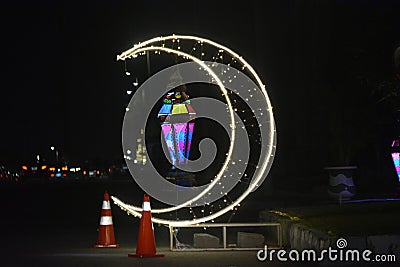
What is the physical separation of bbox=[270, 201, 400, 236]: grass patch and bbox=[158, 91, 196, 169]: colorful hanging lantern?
→ 1055 centimetres

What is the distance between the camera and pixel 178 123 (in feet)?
92.8

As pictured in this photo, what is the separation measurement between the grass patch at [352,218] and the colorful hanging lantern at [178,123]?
34.6ft

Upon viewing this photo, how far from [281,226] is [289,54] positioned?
66.3 ft

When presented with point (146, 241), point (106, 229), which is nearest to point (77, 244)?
point (106, 229)

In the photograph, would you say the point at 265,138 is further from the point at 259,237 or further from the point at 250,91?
the point at 259,237

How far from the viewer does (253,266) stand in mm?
12500

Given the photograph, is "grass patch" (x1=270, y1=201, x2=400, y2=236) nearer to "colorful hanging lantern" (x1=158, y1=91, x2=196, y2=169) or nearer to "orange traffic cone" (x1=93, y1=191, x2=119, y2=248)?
"orange traffic cone" (x1=93, y1=191, x2=119, y2=248)

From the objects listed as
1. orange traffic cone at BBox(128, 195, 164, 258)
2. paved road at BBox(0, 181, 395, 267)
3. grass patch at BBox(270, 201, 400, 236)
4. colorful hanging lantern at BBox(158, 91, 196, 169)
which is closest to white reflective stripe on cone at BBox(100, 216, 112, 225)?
paved road at BBox(0, 181, 395, 267)

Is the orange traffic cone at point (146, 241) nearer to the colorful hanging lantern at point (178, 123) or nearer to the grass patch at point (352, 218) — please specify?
the grass patch at point (352, 218)

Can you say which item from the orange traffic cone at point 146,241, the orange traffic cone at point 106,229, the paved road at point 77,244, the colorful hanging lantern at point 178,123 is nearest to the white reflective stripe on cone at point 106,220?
the orange traffic cone at point 106,229

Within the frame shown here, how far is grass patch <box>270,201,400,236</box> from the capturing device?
1301 cm

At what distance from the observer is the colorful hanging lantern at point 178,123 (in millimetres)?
28172

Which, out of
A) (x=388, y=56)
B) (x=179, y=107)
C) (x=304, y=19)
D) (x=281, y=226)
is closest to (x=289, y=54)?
(x=304, y=19)

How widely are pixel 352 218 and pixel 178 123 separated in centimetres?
1373
